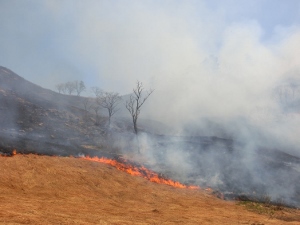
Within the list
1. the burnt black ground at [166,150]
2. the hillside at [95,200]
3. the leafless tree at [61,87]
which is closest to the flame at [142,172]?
the burnt black ground at [166,150]

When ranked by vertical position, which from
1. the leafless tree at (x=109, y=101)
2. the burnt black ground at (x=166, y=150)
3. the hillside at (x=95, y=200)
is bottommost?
the hillside at (x=95, y=200)

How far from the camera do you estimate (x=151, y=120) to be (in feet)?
272

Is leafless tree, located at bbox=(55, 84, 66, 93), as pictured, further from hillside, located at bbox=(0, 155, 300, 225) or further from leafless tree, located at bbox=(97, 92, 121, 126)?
hillside, located at bbox=(0, 155, 300, 225)

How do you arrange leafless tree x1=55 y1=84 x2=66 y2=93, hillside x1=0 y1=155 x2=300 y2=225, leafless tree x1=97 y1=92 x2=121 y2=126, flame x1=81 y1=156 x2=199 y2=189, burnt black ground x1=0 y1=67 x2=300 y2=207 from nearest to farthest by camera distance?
hillside x1=0 y1=155 x2=300 y2=225 → flame x1=81 y1=156 x2=199 y2=189 → burnt black ground x1=0 y1=67 x2=300 y2=207 → leafless tree x1=97 y1=92 x2=121 y2=126 → leafless tree x1=55 y1=84 x2=66 y2=93

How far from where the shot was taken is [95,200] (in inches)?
669

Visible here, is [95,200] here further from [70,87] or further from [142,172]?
[70,87]

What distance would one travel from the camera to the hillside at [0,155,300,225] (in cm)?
1258

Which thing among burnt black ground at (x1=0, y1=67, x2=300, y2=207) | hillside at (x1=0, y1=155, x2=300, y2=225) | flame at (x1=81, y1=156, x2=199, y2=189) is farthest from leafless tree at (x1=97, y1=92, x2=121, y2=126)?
hillside at (x1=0, y1=155, x2=300, y2=225)

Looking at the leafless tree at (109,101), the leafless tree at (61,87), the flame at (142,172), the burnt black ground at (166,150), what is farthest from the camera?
the leafless tree at (61,87)

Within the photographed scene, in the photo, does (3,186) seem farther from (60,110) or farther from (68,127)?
(60,110)

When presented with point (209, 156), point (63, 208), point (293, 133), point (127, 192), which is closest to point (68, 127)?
point (209, 156)

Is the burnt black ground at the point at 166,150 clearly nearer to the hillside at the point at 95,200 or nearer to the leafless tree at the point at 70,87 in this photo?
the hillside at the point at 95,200

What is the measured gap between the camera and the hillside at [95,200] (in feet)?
41.3

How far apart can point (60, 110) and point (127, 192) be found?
133ft
